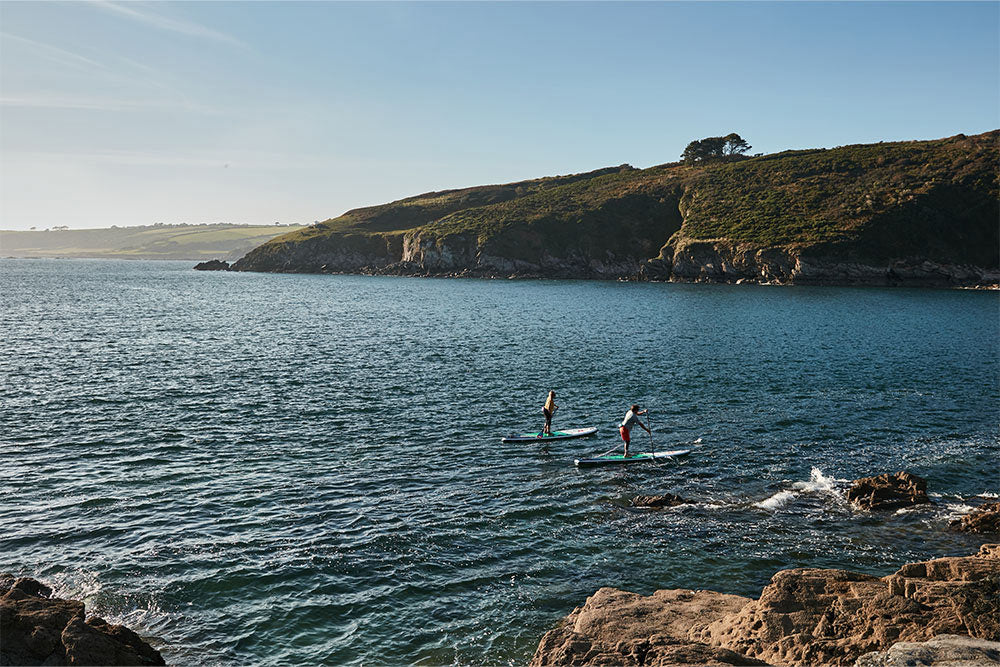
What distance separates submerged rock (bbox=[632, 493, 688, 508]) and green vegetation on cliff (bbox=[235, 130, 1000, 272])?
405 feet

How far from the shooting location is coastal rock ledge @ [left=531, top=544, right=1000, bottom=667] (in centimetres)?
1097

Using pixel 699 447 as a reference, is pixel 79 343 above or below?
above

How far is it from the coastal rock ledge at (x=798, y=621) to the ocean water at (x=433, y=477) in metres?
2.05

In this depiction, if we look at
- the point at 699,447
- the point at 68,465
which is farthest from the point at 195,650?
the point at 699,447

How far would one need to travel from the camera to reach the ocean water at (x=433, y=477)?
1628 cm

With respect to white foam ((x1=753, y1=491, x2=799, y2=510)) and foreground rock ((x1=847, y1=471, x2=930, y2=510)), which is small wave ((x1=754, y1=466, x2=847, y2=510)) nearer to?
white foam ((x1=753, y1=491, x2=799, y2=510))

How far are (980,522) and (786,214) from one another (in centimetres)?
14336

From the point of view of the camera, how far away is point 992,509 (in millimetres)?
21422

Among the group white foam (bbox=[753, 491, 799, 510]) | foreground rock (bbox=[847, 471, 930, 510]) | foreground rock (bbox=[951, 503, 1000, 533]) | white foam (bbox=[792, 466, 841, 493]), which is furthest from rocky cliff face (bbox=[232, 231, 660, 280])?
foreground rock (bbox=[951, 503, 1000, 533])

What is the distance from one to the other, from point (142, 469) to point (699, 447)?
24206mm

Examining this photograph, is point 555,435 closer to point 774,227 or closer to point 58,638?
point 58,638

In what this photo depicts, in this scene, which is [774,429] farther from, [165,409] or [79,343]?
[79,343]

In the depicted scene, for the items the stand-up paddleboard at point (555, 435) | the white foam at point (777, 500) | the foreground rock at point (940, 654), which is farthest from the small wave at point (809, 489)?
the foreground rock at point (940, 654)

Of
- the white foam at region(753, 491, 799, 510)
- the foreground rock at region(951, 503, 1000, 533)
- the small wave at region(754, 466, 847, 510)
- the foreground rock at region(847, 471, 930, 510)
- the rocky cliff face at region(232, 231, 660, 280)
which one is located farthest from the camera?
the rocky cliff face at region(232, 231, 660, 280)
